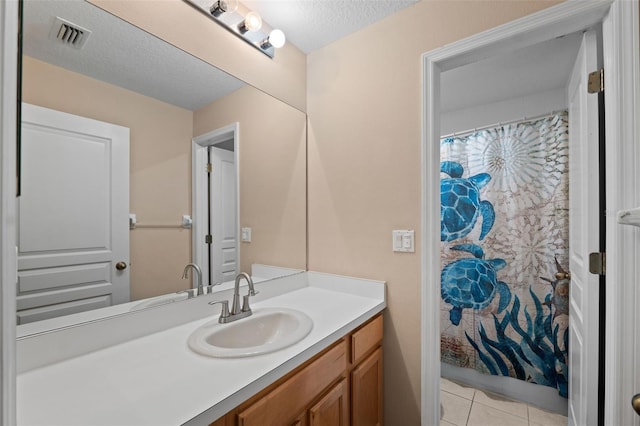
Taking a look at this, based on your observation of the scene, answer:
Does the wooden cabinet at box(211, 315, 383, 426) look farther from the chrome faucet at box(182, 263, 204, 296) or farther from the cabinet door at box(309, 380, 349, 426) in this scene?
the chrome faucet at box(182, 263, 204, 296)

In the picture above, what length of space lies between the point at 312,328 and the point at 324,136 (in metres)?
1.12

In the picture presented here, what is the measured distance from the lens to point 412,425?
1443mm

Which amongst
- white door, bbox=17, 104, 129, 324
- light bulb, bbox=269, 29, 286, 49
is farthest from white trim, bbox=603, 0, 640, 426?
white door, bbox=17, 104, 129, 324

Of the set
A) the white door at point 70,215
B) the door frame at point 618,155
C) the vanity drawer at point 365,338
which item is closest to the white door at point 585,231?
the door frame at point 618,155

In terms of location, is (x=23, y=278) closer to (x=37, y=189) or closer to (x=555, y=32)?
(x=37, y=189)

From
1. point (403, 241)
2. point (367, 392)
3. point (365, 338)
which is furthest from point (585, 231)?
point (367, 392)

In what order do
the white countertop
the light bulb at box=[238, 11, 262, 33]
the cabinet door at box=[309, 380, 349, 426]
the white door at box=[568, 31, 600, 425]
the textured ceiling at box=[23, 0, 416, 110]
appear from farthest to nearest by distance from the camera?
the light bulb at box=[238, 11, 262, 33] → the white door at box=[568, 31, 600, 425] → the cabinet door at box=[309, 380, 349, 426] → the textured ceiling at box=[23, 0, 416, 110] → the white countertop

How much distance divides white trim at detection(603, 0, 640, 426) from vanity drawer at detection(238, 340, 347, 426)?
0.97 meters

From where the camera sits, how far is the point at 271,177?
176 cm

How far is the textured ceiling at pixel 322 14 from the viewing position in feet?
4.79

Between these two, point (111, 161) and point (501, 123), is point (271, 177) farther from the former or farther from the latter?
point (501, 123)

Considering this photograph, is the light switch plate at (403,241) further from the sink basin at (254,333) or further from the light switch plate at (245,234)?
the light switch plate at (245,234)

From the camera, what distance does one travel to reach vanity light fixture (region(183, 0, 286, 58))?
51.4 inches

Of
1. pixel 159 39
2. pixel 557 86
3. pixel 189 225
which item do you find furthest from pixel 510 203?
pixel 159 39
